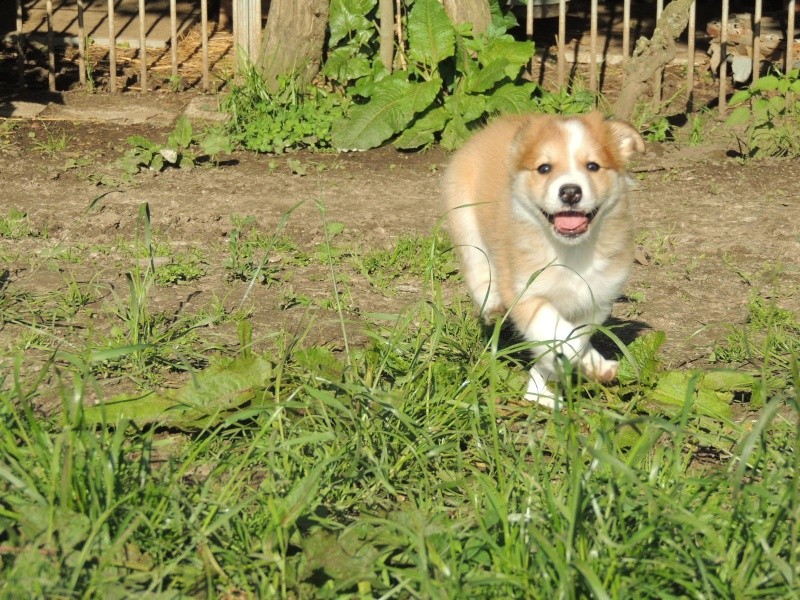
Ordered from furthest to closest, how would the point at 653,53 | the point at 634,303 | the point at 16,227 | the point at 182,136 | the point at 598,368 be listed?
the point at 653,53, the point at 182,136, the point at 16,227, the point at 634,303, the point at 598,368

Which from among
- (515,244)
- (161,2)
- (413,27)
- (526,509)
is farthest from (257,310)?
(161,2)

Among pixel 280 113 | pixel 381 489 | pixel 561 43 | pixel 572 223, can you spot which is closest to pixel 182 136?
pixel 280 113

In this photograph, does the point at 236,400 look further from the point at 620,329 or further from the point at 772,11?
the point at 772,11

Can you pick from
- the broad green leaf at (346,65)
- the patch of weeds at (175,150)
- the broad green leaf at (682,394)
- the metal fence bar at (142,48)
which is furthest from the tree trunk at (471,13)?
the broad green leaf at (682,394)

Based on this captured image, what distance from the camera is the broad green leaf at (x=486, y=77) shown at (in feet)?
24.8

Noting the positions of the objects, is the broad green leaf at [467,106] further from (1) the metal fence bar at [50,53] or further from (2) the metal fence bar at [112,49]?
(1) the metal fence bar at [50,53]

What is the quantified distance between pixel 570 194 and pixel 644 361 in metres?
0.72

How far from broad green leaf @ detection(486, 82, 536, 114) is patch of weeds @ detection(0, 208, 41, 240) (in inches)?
122

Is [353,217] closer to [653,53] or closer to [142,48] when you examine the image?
[653,53]

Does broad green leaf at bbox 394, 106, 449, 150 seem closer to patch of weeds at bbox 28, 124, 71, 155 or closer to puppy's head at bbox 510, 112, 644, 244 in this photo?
patch of weeds at bbox 28, 124, 71, 155

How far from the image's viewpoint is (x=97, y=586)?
268cm

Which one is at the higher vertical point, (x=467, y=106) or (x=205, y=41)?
(x=205, y=41)

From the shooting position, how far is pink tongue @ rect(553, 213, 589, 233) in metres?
4.10

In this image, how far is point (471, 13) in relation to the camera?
7973 mm
